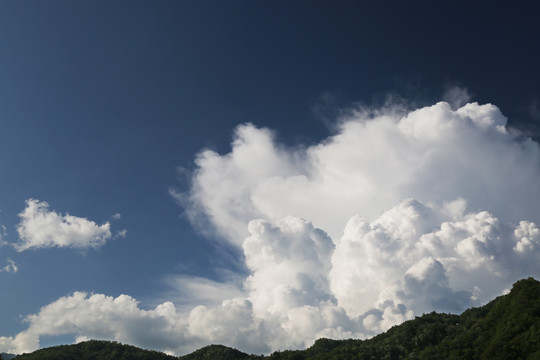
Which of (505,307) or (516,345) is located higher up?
(505,307)

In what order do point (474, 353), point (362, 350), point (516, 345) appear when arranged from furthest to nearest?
1. point (362, 350)
2. point (474, 353)
3. point (516, 345)

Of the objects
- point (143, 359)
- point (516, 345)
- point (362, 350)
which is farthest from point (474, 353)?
point (143, 359)

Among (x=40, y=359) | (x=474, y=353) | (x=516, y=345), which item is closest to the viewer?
(x=516, y=345)

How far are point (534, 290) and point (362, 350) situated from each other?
204 ft

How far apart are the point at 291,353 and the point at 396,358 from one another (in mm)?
47116

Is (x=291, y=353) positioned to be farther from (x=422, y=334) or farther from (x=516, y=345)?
(x=516, y=345)

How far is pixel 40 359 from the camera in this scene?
177 meters

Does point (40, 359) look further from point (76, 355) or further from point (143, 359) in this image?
point (143, 359)

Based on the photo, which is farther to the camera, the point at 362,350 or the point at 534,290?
the point at 362,350

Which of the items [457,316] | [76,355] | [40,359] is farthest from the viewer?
[76,355]

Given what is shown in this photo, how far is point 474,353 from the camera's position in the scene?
110312 mm

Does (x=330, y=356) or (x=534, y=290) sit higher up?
(x=534, y=290)

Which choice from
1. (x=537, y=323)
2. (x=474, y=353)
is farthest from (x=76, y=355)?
(x=537, y=323)

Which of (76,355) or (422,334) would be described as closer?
(422,334)
